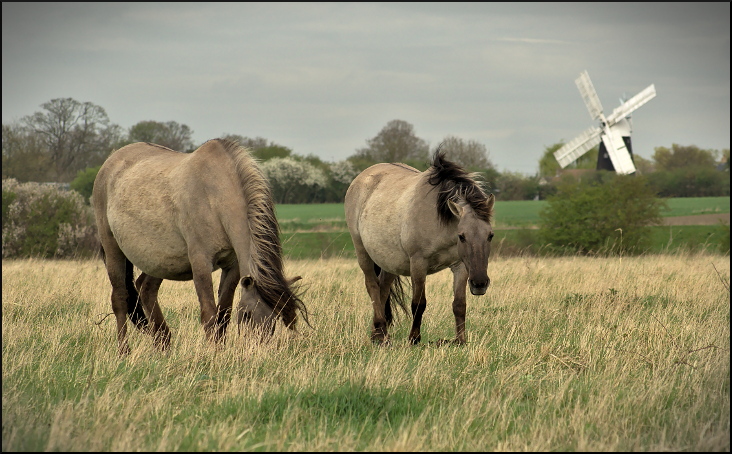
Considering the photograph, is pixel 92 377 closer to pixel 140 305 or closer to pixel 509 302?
pixel 140 305

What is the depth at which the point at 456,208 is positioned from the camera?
702cm

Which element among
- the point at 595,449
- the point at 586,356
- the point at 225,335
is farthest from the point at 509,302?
the point at 595,449

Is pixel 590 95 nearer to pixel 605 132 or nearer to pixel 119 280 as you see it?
pixel 605 132

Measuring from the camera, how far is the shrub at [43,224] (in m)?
24.5

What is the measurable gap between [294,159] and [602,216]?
34169 millimetres

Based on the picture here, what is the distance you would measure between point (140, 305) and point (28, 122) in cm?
3803

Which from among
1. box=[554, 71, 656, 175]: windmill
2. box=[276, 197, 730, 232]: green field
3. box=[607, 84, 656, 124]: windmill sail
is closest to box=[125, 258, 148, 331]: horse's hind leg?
box=[276, 197, 730, 232]: green field

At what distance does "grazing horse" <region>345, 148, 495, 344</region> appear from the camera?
690cm

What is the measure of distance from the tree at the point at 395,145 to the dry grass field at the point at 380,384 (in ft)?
146

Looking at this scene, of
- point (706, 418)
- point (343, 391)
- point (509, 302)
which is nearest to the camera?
point (706, 418)

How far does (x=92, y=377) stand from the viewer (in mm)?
5281

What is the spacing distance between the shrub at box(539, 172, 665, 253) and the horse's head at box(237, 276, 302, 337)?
22.8 metres

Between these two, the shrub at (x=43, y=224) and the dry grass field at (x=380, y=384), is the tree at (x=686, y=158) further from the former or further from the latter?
the dry grass field at (x=380, y=384)

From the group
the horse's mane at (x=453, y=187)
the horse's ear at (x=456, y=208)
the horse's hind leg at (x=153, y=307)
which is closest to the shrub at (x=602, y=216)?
the horse's mane at (x=453, y=187)
